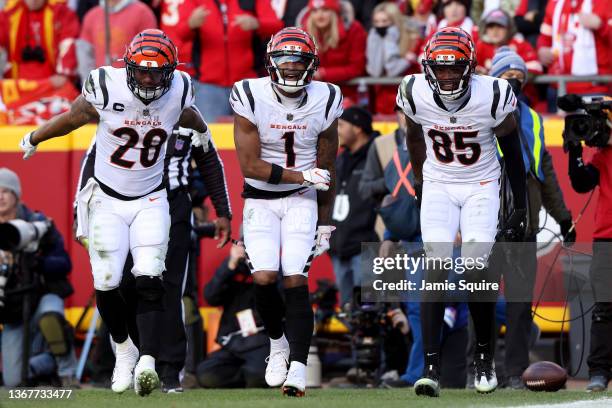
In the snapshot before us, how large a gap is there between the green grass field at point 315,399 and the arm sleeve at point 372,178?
1882 mm

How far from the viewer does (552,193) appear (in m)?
8.72

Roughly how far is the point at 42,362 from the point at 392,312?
2539mm

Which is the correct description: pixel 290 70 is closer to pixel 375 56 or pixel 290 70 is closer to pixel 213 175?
pixel 213 175

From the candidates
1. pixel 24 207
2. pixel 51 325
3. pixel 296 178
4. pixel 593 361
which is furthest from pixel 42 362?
pixel 593 361

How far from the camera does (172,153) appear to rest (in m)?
7.96

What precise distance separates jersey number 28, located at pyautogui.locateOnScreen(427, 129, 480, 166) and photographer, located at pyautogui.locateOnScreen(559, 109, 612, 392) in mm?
894

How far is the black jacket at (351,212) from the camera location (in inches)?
396

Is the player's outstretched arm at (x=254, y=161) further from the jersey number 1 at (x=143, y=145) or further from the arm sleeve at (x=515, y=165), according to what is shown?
the arm sleeve at (x=515, y=165)

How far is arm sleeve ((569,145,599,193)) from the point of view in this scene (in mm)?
8180

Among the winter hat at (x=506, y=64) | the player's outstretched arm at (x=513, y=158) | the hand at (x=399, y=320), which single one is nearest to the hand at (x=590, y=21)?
the winter hat at (x=506, y=64)

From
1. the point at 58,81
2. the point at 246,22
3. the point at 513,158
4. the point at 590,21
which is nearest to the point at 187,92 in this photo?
the point at 513,158

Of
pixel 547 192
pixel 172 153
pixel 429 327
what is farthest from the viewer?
pixel 547 192

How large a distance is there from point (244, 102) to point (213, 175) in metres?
0.92

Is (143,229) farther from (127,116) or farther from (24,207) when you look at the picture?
(24,207)
